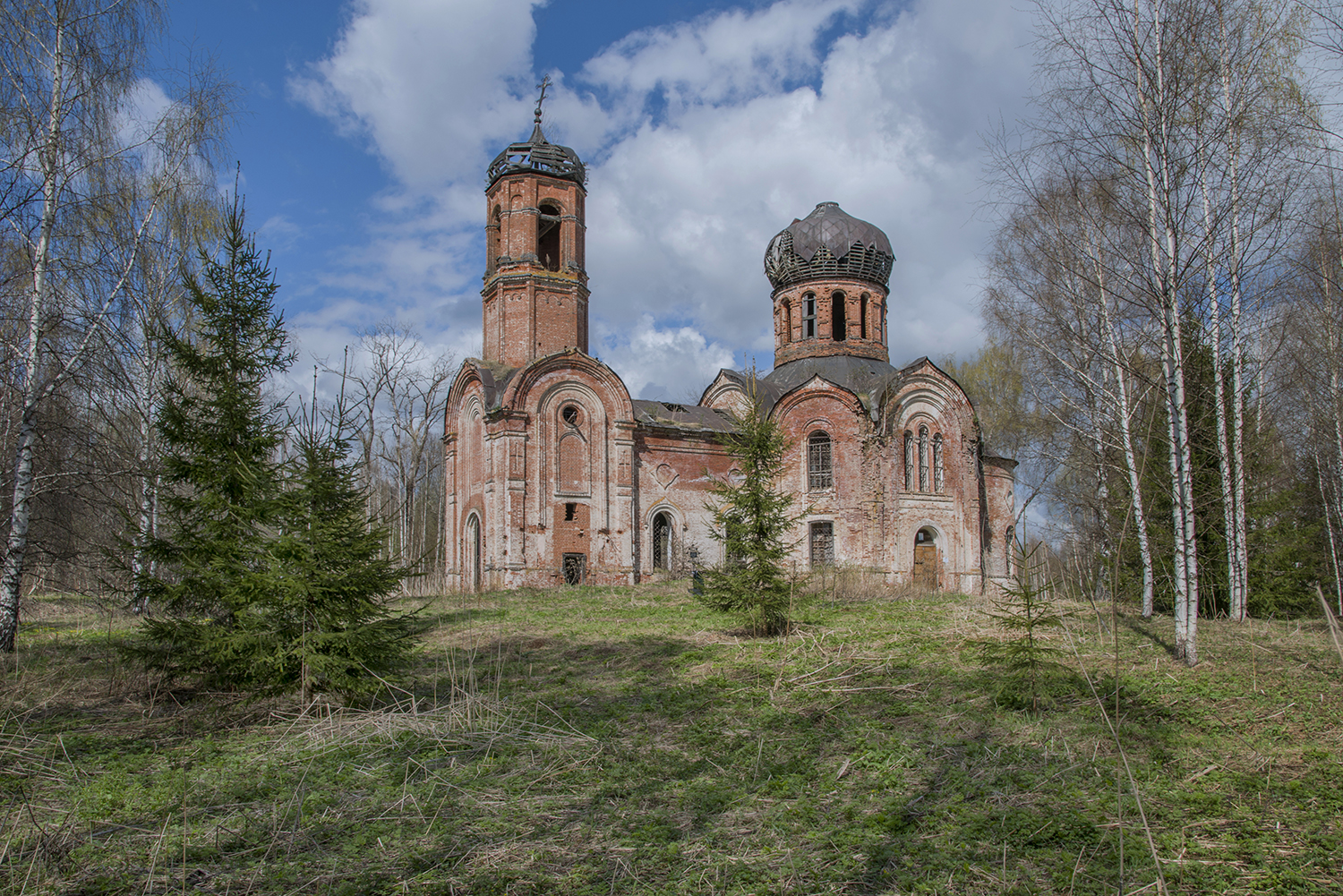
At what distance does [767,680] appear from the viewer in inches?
345

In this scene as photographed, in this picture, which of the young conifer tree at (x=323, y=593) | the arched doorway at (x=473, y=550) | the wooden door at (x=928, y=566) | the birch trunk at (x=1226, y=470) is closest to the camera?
the young conifer tree at (x=323, y=593)

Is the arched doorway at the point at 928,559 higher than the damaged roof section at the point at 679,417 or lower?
lower

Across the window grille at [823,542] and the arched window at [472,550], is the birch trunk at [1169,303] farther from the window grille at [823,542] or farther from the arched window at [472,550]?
the arched window at [472,550]

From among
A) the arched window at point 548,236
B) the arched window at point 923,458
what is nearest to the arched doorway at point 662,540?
the arched window at point 923,458

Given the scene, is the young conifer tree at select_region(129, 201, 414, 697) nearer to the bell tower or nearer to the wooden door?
the bell tower

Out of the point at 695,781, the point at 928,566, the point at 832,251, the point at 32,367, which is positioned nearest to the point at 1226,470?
the point at 928,566

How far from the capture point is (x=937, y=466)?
77.6ft

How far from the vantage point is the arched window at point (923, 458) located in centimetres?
2339

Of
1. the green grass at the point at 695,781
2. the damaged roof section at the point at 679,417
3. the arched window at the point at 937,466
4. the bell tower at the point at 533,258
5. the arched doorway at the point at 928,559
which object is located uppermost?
the bell tower at the point at 533,258

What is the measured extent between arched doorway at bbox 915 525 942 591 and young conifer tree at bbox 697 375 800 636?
11898 millimetres

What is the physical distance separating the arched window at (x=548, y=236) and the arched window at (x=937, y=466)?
1191 centimetres

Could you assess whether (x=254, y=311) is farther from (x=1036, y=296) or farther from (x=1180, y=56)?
(x=1036, y=296)

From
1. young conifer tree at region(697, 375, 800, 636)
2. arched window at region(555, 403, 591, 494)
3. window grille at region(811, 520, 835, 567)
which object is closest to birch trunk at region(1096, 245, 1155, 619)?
young conifer tree at region(697, 375, 800, 636)

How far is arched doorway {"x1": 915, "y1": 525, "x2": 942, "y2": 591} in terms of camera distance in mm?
22609
